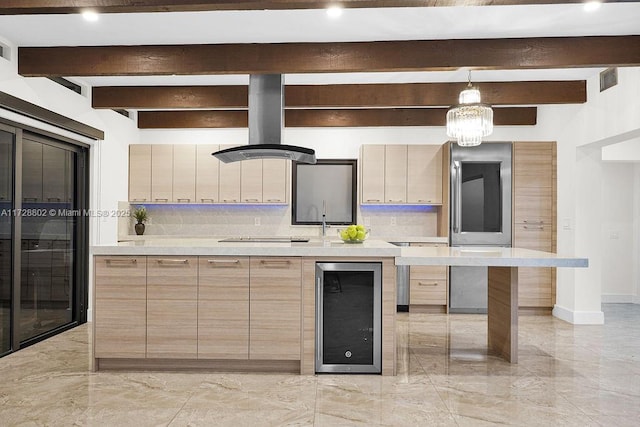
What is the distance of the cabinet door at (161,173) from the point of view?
21.4ft

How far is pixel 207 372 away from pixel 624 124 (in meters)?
4.32

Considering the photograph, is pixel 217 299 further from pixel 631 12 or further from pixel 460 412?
pixel 631 12

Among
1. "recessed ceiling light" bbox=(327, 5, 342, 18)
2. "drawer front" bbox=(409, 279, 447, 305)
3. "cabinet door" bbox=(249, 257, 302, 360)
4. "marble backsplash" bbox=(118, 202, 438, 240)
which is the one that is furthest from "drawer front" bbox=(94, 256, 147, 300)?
"drawer front" bbox=(409, 279, 447, 305)

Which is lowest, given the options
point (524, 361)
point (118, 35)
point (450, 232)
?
point (524, 361)

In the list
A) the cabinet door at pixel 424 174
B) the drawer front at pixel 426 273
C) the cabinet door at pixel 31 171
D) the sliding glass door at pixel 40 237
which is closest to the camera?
the sliding glass door at pixel 40 237

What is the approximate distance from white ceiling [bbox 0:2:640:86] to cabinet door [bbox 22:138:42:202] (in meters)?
0.92

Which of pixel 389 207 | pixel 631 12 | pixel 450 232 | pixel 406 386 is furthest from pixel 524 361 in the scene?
pixel 389 207

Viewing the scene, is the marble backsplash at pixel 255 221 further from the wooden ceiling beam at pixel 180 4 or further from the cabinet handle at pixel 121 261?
the wooden ceiling beam at pixel 180 4

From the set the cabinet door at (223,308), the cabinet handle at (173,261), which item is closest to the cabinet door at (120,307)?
the cabinet handle at (173,261)

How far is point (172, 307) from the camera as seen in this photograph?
11.7ft

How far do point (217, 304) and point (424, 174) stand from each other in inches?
148

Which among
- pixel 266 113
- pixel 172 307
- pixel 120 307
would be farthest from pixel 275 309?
pixel 266 113

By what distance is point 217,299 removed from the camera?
11.6 feet

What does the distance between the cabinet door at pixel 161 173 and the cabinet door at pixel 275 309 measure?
3.49 m
